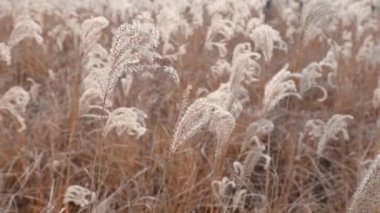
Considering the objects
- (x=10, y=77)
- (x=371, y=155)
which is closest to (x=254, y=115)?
(x=371, y=155)

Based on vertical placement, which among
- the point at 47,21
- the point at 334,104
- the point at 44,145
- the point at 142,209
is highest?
the point at 47,21

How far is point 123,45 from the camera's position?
4.50 feet

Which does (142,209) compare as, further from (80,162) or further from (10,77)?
(10,77)

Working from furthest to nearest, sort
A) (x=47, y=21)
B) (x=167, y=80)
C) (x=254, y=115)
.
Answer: (x=47, y=21), (x=167, y=80), (x=254, y=115)

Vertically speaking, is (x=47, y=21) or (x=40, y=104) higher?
(x=47, y=21)

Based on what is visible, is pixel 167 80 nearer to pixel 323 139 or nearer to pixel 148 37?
pixel 323 139

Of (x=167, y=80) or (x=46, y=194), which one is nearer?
(x=46, y=194)

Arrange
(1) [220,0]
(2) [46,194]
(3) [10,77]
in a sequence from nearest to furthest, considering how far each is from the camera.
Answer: (2) [46,194], (3) [10,77], (1) [220,0]

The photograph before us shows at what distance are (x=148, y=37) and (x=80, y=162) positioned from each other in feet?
5.43

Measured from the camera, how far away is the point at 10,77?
12.8ft

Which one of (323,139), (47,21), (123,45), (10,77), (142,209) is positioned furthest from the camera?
(47,21)

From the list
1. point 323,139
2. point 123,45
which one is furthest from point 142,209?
point 123,45

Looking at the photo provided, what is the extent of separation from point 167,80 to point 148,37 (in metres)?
2.84

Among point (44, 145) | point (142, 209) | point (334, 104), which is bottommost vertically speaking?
point (142, 209)
